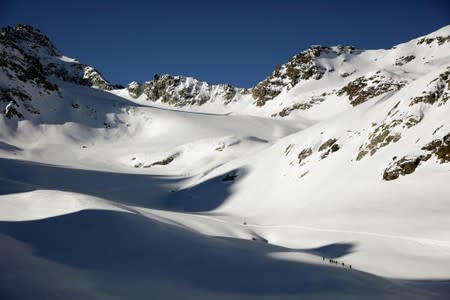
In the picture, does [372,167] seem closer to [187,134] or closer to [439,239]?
[439,239]

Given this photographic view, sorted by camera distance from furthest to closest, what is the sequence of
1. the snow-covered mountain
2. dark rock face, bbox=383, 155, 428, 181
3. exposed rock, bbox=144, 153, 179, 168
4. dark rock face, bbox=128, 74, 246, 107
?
dark rock face, bbox=128, 74, 246, 107 < exposed rock, bbox=144, 153, 179, 168 < dark rock face, bbox=383, 155, 428, 181 < the snow-covered mountain

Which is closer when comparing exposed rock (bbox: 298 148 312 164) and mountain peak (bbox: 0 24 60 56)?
exposed rock (bbox: 298 148 312 164)

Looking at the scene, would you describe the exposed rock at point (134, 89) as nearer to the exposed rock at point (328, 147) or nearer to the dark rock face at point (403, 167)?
the exposed rock at point (328, 147)

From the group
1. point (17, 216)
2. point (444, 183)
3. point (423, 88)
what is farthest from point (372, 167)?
point (17, 216)

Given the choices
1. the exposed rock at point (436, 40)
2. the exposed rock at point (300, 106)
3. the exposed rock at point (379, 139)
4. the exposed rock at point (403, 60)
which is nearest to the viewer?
the exposed rock at point (379, 139)

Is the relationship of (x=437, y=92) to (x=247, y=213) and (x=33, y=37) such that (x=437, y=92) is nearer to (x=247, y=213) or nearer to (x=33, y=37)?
(x=247, y=213)

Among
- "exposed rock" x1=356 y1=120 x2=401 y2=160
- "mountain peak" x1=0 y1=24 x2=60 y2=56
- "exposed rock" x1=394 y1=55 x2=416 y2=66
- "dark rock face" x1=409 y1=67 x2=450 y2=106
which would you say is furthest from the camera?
"mountain peak" x1=0 y1=24 x2=60 y2=56

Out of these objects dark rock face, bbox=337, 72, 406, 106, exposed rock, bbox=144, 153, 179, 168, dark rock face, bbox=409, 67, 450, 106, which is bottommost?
dark rock face, bbox=409, 67, 450, 106

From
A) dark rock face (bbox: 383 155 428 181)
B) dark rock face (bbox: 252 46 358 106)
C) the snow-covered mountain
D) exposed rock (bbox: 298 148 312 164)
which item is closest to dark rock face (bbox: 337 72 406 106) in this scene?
dark rock face (bbox: 252 46 358 106)

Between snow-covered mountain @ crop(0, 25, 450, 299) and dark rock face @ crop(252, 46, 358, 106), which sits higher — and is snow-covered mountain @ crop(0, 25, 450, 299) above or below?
below

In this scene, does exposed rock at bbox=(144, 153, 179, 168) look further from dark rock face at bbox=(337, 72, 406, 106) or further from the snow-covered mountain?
dark rock face at bbox=(337, 72, 406, 106)

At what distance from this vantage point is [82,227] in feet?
40.5

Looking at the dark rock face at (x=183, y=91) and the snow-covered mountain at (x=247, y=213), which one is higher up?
the dark rock face at (x=183, y=91)

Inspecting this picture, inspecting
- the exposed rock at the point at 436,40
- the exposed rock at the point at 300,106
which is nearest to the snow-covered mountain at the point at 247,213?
the exposed rock at the point at 300,106
